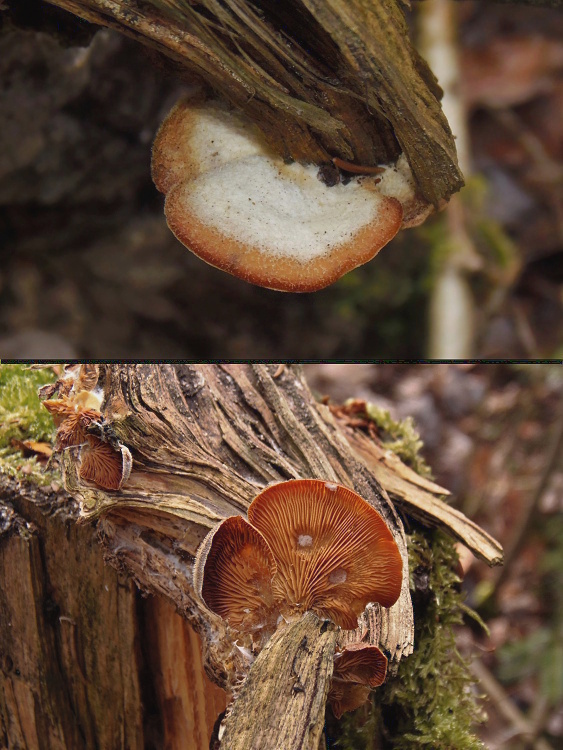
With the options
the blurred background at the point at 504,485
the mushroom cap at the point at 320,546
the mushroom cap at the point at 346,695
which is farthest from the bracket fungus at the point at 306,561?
the blurred background at the point at 504,485

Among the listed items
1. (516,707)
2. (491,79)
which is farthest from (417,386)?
(491,79)

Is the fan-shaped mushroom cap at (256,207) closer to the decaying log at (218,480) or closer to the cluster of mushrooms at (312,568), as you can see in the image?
the cluster of mushrooms at (312,568)

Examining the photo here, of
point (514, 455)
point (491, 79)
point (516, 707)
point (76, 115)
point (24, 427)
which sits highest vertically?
point (491, 79)

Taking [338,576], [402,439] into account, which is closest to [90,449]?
[338,576]

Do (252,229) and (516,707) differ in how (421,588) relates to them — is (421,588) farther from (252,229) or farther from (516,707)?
(516,707)

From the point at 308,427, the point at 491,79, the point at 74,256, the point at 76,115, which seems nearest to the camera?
the point at 308,427
